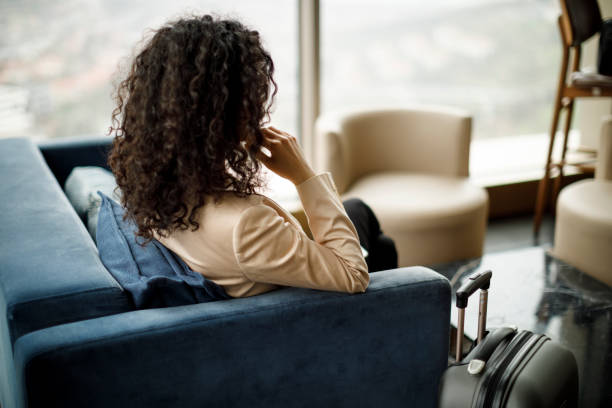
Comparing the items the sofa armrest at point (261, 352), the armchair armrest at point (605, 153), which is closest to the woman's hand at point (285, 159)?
the sofa armrest at point (261, 352)

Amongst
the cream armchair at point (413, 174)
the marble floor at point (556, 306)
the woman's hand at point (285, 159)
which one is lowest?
the marble floor at point (556, 306)

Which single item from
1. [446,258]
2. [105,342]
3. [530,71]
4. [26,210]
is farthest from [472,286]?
[530,71]

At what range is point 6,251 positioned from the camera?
1422 millimetres

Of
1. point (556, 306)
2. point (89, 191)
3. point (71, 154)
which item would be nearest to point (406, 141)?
point (556, 306)

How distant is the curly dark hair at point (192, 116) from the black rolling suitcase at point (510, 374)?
62cm

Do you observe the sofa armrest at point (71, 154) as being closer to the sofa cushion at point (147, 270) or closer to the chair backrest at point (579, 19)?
the sofa cushion at point (147, 270)

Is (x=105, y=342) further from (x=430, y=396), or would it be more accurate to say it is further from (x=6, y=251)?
A: (x=430, y=396)

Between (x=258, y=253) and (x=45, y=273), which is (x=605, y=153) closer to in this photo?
(x=258, y=253)

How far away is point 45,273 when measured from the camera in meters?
1.32

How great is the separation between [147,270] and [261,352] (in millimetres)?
345

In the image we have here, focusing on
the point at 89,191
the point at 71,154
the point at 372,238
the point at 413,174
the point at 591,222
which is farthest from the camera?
the point at 413,174

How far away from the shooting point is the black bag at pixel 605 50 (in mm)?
2891

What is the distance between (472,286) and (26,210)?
3.73ft

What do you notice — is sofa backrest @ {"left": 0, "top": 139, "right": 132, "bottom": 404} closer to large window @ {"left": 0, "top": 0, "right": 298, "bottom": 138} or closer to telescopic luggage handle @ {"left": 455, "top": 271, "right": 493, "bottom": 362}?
telescopic luggage handle @ {"left": 455, "top": 271, "right": 493, "bottom": 362}
